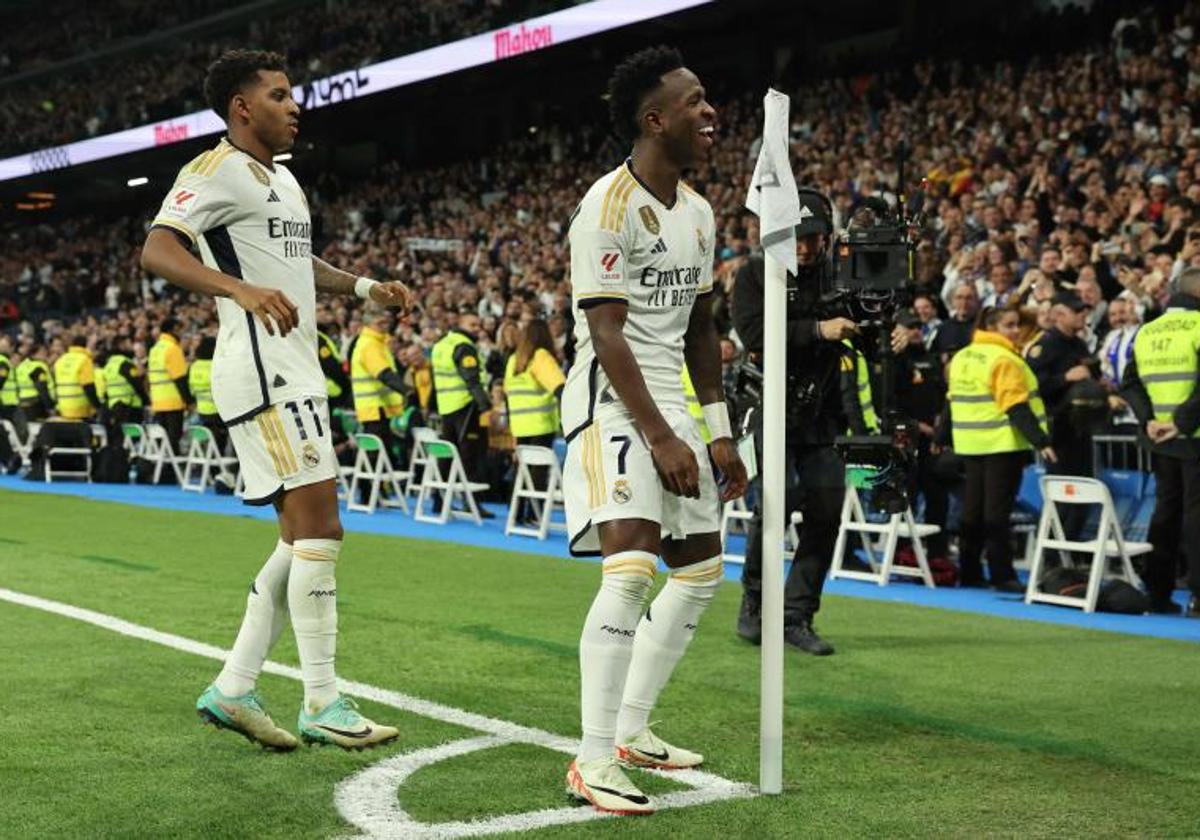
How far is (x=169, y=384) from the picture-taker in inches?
768

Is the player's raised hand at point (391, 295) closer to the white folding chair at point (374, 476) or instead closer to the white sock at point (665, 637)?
the white sock at point (665, 637)

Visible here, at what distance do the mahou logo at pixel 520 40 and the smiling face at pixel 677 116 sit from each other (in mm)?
20733

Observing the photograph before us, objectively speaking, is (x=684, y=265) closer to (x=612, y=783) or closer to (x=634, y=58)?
(x=634, y=58)

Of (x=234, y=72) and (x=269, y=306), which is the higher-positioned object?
(x=234, y=72)

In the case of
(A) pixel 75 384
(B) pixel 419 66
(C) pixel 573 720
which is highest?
(B) pixel 419 66

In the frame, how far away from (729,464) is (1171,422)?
17.4 ft

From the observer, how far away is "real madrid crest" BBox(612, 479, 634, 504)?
4246 mm

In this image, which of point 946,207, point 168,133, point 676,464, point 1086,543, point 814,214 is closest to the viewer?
point 676,464

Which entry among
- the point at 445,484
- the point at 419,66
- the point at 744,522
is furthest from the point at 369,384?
the point at 419,66

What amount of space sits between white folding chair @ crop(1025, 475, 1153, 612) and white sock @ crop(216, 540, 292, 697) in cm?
575

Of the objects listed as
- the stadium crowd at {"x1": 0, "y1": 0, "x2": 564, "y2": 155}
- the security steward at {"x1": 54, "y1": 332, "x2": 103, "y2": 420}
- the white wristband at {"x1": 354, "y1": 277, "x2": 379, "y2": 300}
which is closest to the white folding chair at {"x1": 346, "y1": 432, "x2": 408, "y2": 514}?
the security steward at {"x1": 54, "y1": 332, "x2": 103, "y2": 420}

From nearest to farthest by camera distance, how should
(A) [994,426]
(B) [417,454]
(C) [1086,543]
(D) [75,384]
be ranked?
(C) [1086,543] → (A) [994,426] → (B) [417,454] → (D) [75,384]

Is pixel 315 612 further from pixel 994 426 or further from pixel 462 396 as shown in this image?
pixel 462 396

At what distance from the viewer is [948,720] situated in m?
5.52
